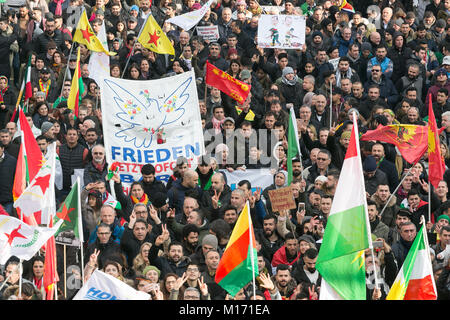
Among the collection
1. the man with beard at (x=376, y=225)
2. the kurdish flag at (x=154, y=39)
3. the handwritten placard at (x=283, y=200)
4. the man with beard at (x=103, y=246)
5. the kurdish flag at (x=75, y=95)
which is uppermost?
the kurdish flag at (x=154, y=39)

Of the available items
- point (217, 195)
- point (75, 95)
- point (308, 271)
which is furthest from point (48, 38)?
point (308, 271)

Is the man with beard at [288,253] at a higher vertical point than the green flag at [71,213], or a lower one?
lower

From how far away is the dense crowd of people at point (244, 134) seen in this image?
14609 mm

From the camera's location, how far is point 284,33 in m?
21.0

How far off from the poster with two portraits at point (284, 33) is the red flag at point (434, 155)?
5197mm

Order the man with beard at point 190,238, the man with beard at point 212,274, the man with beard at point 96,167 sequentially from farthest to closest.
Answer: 1. the man with beard at point 96,167
2. the man with beard at point 190,238
3. the man with beard at point 212,274

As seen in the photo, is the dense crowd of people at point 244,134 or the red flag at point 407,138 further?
the red flag at point 407,138

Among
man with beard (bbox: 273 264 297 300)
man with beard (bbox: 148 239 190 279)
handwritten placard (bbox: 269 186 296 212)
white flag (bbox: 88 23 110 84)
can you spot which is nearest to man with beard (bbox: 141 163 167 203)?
handwritten placard (bbox: 269 186 296 212)

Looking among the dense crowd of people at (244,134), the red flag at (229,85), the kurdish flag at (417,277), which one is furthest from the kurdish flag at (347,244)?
the red flag at (229,85)

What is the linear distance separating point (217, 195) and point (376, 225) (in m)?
2.03

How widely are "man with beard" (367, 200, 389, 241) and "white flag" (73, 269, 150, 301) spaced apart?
3922 millimetres

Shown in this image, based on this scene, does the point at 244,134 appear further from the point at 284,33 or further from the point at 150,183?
the point at 284,33

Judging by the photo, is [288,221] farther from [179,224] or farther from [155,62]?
[155,62]

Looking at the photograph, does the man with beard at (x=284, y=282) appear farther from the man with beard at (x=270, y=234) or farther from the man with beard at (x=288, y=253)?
the man with beard at (x=270, y=234)
